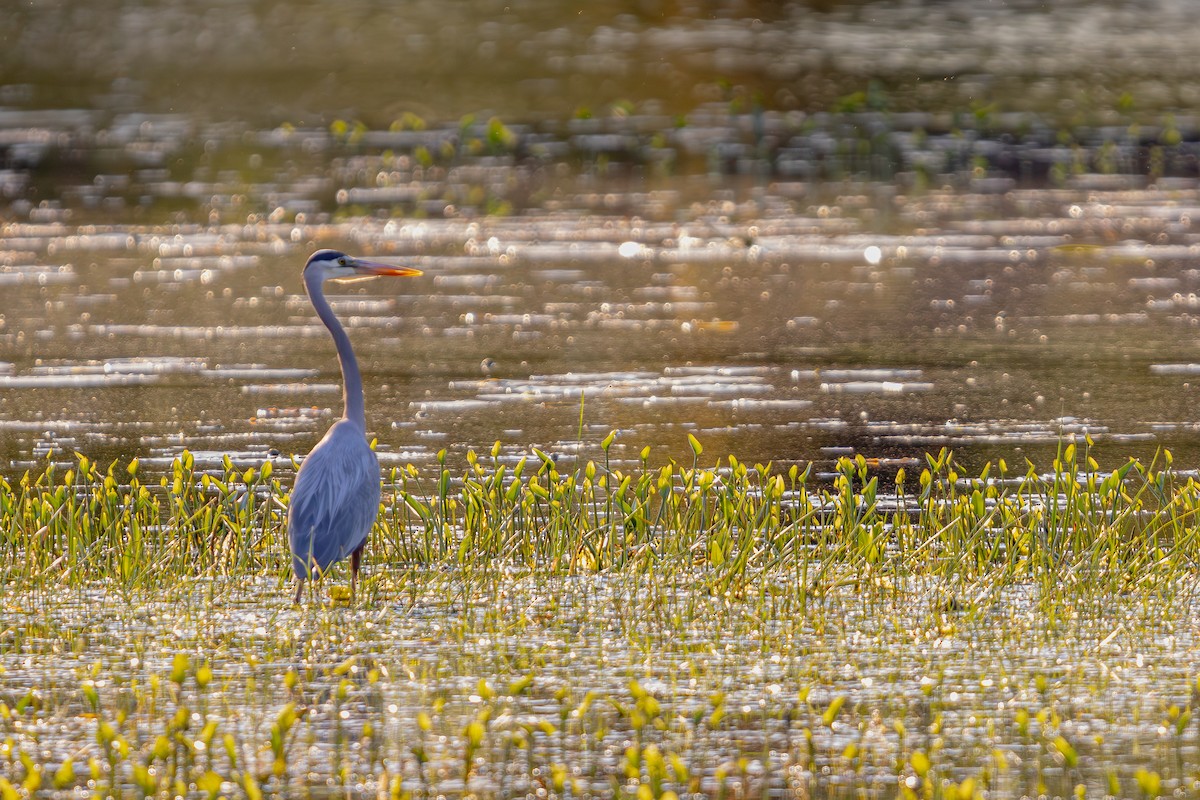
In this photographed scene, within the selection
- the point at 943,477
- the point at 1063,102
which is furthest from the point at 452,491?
the point at 1063,102

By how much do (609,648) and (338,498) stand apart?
1384mm

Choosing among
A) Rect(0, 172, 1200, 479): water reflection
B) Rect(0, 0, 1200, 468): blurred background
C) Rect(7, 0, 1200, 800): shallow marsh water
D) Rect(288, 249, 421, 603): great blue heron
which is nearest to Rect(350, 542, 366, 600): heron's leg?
Rect(288, 249, 421, 603): great blue heron

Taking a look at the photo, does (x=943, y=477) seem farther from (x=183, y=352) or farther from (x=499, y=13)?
(x=499, y=13)

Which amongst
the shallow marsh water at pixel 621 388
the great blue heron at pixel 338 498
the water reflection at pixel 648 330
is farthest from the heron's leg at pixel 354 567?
the water reflection at pixel 648 330

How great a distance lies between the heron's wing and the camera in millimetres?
7746

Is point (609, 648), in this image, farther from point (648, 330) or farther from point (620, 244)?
point (620, 244)

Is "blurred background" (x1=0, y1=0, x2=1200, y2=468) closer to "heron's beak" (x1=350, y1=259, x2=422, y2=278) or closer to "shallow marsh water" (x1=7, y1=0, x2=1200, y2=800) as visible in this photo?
"shallow marsh water" (x1=7, y1=0, x2=1200, y2=800)

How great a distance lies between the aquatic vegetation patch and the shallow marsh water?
0.02 meters

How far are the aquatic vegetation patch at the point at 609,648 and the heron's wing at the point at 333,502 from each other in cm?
21

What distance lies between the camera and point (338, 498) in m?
7.86

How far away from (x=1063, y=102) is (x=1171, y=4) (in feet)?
53.6

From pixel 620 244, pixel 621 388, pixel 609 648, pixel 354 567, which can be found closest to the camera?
pixel 609 648

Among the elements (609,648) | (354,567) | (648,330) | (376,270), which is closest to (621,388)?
(648,330)

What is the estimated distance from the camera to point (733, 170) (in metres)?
23.3
